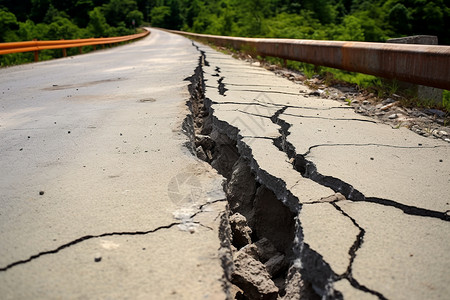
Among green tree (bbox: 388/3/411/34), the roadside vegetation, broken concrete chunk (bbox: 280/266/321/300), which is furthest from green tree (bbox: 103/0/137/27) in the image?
broken concrete chunk (bbox: 280/266/321/300)

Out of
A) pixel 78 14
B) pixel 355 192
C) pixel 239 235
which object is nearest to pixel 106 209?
pixel 239 235

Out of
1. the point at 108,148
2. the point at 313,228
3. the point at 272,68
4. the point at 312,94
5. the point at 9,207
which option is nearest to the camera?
the point at 313,228

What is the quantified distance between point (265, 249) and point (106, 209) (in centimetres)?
79

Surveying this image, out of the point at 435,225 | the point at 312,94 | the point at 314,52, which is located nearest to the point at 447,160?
the point at 435,225

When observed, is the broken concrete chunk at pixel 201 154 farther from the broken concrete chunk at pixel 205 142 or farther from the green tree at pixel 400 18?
the green tree at pixel 400 18

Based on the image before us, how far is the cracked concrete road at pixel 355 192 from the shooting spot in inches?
47.6

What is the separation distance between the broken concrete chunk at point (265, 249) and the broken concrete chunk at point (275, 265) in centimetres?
6

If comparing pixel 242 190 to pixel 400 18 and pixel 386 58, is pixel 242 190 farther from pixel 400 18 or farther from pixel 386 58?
pixel 400 18

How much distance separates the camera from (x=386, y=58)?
3717 millimetres

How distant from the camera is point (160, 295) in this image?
109 cm

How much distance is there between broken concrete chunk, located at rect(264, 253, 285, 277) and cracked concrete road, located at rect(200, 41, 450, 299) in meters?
0.25

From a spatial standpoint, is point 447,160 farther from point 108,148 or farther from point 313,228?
point 108,148

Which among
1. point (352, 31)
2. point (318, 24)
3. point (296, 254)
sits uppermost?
Answer: point (318, 24)

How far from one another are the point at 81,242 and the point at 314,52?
15.4 feet
